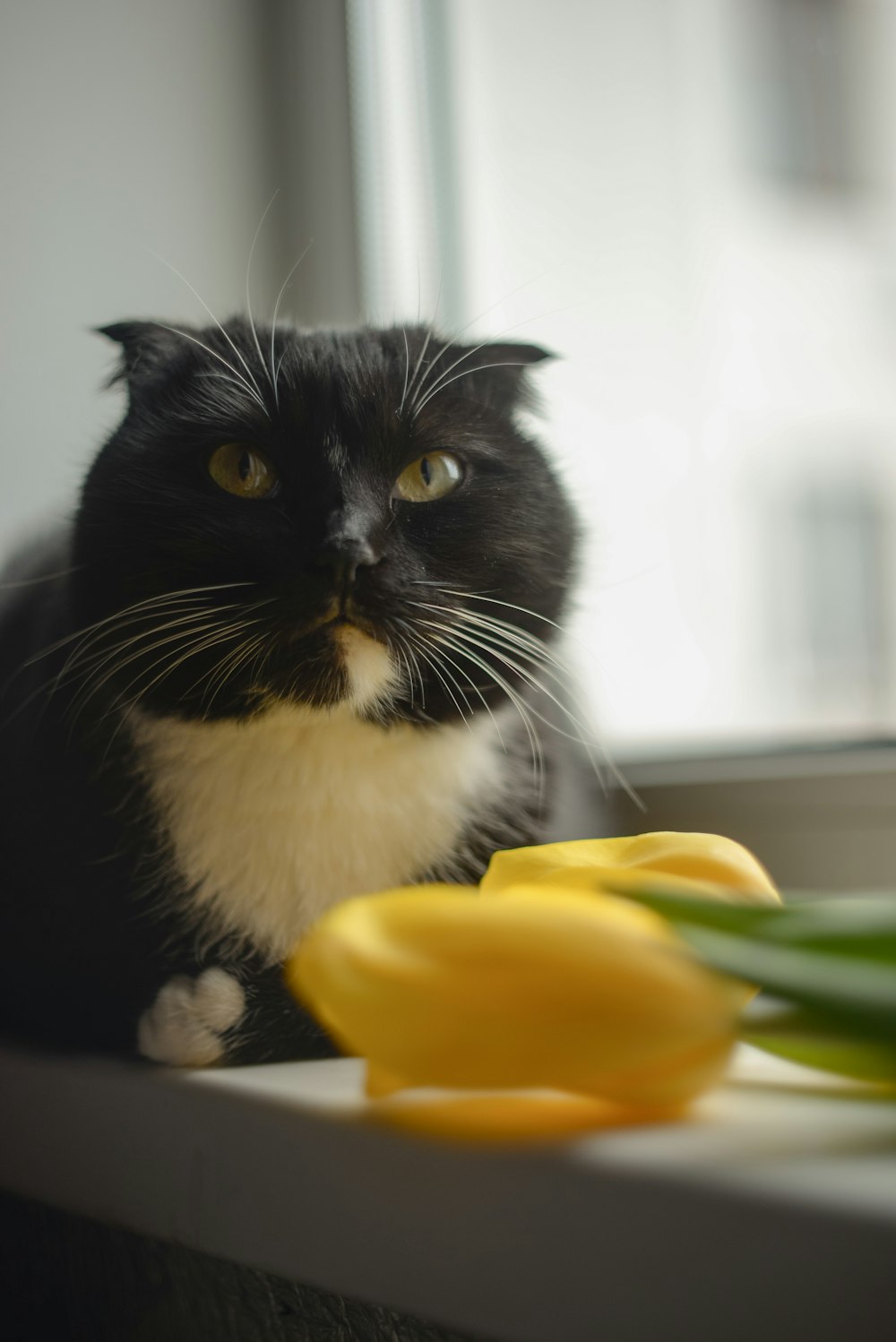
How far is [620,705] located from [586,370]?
0.44 metres

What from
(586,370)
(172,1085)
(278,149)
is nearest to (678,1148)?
(172,1085)

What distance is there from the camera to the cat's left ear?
2.70 feet

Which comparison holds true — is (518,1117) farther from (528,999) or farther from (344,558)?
(344,558)

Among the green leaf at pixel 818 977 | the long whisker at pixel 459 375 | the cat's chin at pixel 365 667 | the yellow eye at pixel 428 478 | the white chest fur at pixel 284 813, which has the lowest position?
the white chest fur at pixel 284 813

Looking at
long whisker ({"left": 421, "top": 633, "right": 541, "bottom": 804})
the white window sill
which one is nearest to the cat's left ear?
long whisker ({"left": 421, "top": 633, "right": 541, "bottom": 804})

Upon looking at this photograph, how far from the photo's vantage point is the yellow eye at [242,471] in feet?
2.36

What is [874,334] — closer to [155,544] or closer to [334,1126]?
[155,544]

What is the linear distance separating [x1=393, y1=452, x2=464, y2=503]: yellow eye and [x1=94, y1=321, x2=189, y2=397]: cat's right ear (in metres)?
0.20

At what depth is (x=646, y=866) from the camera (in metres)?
0.54

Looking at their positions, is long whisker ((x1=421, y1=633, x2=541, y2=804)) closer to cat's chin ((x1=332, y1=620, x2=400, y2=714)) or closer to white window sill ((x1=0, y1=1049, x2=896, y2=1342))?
cat's chin ((x1=332, y1=620, x2=400, y2=714))

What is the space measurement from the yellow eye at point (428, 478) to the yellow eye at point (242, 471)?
0.08m

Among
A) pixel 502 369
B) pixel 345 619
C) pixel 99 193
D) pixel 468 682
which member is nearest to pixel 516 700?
pixel 468 682

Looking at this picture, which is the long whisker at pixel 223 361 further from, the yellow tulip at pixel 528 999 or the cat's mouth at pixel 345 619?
the yellow tulip at pixel 528 999

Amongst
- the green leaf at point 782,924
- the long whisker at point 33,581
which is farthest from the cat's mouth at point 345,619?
the green leaf at point 782,924
